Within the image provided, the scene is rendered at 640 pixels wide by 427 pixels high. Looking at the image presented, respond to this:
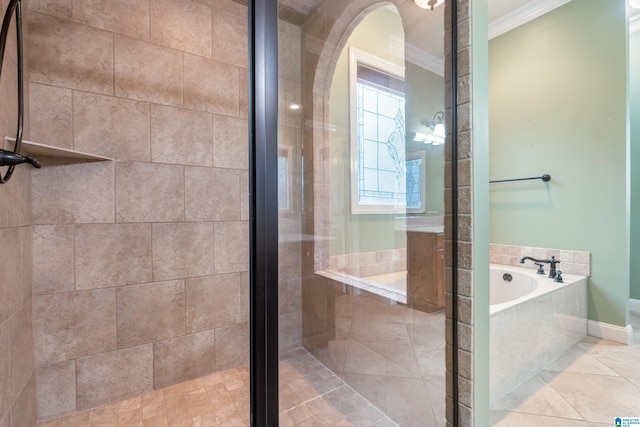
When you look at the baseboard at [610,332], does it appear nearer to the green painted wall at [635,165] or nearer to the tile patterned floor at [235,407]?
the green painted wall at [635,165]

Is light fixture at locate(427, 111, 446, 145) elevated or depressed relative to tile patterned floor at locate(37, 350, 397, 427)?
elevated

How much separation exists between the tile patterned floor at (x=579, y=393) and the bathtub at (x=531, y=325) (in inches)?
2.3

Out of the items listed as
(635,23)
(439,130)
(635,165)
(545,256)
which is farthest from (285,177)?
(635,23)

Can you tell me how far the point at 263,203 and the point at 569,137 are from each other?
8.86 ft

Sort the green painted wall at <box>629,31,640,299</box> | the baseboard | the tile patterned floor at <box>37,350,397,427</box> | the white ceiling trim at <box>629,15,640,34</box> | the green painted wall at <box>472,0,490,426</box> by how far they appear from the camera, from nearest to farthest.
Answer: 1. the green painted wall at <box>472,0,490,426</box>
2. the tile patterned floor at <box>37,350,397,427</box>
3. the baseboard
4. the white ceiling trim at <box>629,15,640,34</box>
5. the green painted wall at <box>629,31,640,299</box>

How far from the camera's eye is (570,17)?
2225 millimetres

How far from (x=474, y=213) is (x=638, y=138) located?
289 centimetres

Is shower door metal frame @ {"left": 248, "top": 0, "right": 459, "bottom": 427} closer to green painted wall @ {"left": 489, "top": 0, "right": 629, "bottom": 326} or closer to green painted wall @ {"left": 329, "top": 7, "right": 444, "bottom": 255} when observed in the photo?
green painted wall @ {"left": 329, "top": 7, "right": 444, "bottom": 255}

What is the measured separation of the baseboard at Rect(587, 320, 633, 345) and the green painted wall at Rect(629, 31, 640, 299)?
862 mm

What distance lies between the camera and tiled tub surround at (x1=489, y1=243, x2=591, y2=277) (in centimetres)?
218

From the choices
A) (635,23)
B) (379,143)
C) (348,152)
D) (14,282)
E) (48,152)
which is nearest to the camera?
(14,282)

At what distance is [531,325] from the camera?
1.66 m

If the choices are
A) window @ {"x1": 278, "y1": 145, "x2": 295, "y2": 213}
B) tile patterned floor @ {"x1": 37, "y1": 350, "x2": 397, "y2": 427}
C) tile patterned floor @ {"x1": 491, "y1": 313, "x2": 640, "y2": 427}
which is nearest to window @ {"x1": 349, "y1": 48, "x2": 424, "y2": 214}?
window @ {"x1": 278, "y1": 145, "x2": 295, "y2": 213}

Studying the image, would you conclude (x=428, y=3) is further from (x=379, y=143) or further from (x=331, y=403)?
(x=331, y=403)
